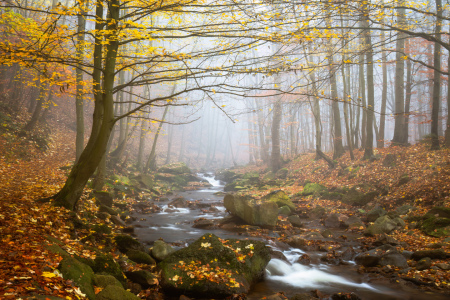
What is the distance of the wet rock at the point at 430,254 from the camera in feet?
19.2

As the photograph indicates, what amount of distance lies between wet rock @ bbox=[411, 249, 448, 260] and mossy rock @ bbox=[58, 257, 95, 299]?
6740 mm

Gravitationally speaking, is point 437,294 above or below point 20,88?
below

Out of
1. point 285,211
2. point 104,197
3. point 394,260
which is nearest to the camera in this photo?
point 394,260

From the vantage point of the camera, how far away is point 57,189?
27.1 ft

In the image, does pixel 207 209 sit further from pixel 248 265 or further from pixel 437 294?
pixel 437 294

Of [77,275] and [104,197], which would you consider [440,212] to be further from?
[104,197]

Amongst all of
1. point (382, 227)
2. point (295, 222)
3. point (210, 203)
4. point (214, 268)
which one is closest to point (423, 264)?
point (382, 227)

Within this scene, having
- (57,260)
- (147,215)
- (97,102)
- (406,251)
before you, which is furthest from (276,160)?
(57,260)

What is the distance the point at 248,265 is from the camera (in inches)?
233

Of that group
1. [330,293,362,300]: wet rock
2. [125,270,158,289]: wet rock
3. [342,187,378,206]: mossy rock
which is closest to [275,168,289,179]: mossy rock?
[342,187,378,206]: mossy rock

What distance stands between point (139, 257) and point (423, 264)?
6234 mm

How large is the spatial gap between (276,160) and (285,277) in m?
17.0

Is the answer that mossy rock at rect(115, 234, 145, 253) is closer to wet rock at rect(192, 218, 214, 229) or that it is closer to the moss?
wet rock at rect(192, 218, 214, 229)

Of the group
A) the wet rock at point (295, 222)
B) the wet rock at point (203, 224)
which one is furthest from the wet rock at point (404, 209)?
the wet rock at point (203, 224)
